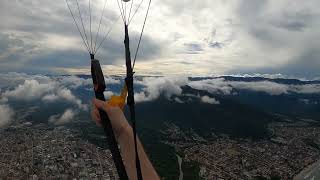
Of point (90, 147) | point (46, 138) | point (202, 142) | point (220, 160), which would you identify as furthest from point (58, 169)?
point (202, 142)

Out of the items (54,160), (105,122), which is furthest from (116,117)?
(54,160)

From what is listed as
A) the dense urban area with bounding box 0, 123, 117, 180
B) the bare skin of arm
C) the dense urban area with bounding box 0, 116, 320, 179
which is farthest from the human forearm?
the dense urban area with bounding box 0, 123, 117, 180

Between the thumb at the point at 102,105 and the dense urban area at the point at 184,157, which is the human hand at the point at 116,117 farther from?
the dense urban area at the point at 184,157

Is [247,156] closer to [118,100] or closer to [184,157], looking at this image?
[184,157]

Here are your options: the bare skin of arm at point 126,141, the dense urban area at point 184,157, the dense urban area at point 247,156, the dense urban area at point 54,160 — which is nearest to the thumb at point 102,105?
the bare skin of arm at point 126,141

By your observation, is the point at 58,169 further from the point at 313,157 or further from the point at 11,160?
the point at 313,157

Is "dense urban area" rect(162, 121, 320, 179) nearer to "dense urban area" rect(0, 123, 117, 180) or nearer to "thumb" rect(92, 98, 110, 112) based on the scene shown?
"dense urban area" rect(0, 123, 117, 180)
